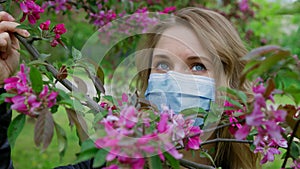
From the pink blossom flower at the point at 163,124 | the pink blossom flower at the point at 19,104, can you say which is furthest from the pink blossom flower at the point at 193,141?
the pink blossom flower at the point at 19,104

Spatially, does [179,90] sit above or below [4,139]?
above

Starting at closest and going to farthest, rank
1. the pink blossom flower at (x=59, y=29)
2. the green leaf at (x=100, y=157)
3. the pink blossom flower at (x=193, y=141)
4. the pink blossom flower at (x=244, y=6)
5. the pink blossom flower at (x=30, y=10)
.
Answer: the green leaf at (x=100, y=157) < the pink blossom flower at (x=193, y=141) < the pink blossom flower at (x=59, y=29) < the pink blossom flower at (x=30, y=10) < the pink blossom flower at (x=244, y=6)

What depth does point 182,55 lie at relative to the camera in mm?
1535

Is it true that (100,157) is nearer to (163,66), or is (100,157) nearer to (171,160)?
(171,160)

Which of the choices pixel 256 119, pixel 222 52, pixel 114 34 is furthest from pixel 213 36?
pixel 114 34

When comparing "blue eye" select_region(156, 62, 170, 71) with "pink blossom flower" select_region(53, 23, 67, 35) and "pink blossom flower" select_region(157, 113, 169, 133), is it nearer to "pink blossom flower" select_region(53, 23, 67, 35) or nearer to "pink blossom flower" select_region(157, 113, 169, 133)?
"pink blossom flower" select_region(53, 23, 67, 35)

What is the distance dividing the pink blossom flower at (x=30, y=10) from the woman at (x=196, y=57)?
0.10 meters

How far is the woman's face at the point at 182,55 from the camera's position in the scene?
1541 mm

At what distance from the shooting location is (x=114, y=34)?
112 inches

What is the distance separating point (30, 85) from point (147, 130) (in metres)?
0.26

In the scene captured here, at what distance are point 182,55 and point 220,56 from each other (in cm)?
25

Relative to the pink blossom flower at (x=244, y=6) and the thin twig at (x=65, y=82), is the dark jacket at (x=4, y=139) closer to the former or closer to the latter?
the thin twig at (x=65, y=82)

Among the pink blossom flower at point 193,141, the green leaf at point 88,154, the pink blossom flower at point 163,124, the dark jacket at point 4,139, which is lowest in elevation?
the dark jacket at point 4,139

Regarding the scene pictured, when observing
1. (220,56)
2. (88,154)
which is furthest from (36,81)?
(220,56)
